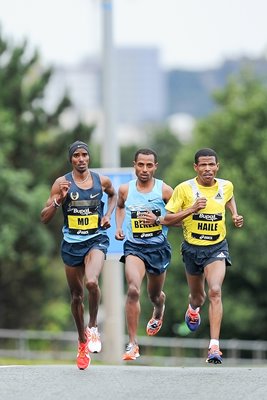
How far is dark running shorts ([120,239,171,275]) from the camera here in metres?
15.2

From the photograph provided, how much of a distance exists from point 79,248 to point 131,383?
84.1 inches

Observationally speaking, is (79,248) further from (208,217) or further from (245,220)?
(245,220)

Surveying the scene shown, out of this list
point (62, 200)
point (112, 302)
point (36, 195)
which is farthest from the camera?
Answer: point (36, 195)

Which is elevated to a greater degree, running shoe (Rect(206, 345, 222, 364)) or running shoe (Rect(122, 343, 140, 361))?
running shoe (Rect(206, 345, 222, 364))

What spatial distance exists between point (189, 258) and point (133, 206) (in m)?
0.80

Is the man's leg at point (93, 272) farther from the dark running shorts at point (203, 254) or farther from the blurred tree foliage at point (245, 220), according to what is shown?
the blurred tree foliage at point (245, 220)

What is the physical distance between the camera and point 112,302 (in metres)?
26.3

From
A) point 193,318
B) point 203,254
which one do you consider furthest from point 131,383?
point 193,318

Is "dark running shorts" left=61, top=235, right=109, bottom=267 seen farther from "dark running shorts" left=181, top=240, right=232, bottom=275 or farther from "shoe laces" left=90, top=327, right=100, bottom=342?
"dark running shorts" left=181, top=240, right=232, bottom=275

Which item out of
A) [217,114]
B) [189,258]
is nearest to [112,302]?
[189,258]

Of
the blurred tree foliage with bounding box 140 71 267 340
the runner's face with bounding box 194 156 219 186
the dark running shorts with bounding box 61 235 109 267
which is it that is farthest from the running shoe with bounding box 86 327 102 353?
the blurred tree foliage with bounding box 140 71 267 340

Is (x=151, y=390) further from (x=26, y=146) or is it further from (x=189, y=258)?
(x=26, y=146)

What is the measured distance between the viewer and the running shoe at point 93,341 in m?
14.9

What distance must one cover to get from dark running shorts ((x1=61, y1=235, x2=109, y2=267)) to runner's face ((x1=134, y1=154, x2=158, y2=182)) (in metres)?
0.73
